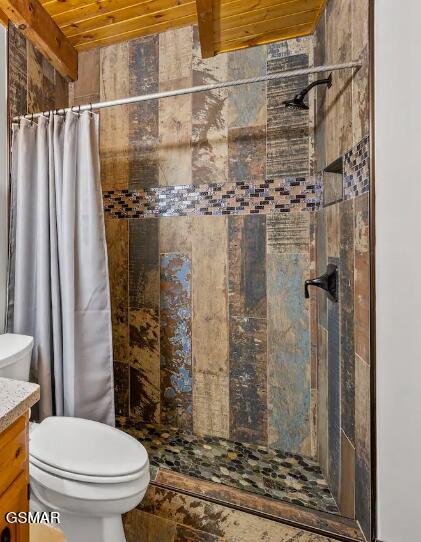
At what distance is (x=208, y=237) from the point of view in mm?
1868

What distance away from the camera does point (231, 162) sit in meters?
1.81

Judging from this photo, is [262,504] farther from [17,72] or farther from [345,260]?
[17,72]

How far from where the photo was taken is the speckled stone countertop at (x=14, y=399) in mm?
619

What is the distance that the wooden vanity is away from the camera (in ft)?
2.07

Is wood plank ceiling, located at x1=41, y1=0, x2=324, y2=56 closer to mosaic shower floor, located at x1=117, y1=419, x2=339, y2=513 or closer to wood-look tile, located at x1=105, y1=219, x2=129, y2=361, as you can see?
wood-look tile, located at x1=105, y1=219, x2=129, y2=361

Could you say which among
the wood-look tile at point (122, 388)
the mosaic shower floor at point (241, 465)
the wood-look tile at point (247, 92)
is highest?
the wood-look tile at point (247, 92)

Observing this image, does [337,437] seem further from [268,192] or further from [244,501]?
[268,192]

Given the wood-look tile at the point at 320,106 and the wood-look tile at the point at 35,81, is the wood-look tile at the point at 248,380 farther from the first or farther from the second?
the wood-look tile at the point at 35,81

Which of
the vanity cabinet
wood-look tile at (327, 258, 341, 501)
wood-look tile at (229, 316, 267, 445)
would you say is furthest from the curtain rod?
the vanity cabinet

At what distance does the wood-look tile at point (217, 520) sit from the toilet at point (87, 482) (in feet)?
0.73

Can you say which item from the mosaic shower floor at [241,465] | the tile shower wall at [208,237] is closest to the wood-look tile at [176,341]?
the tile shower wall at [208,237]

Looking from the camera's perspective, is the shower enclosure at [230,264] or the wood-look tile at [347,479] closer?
the wood-look tile at [347,479]

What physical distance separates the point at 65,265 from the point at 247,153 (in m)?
1.18

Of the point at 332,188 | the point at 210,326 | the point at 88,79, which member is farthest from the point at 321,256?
the point at 88,79
